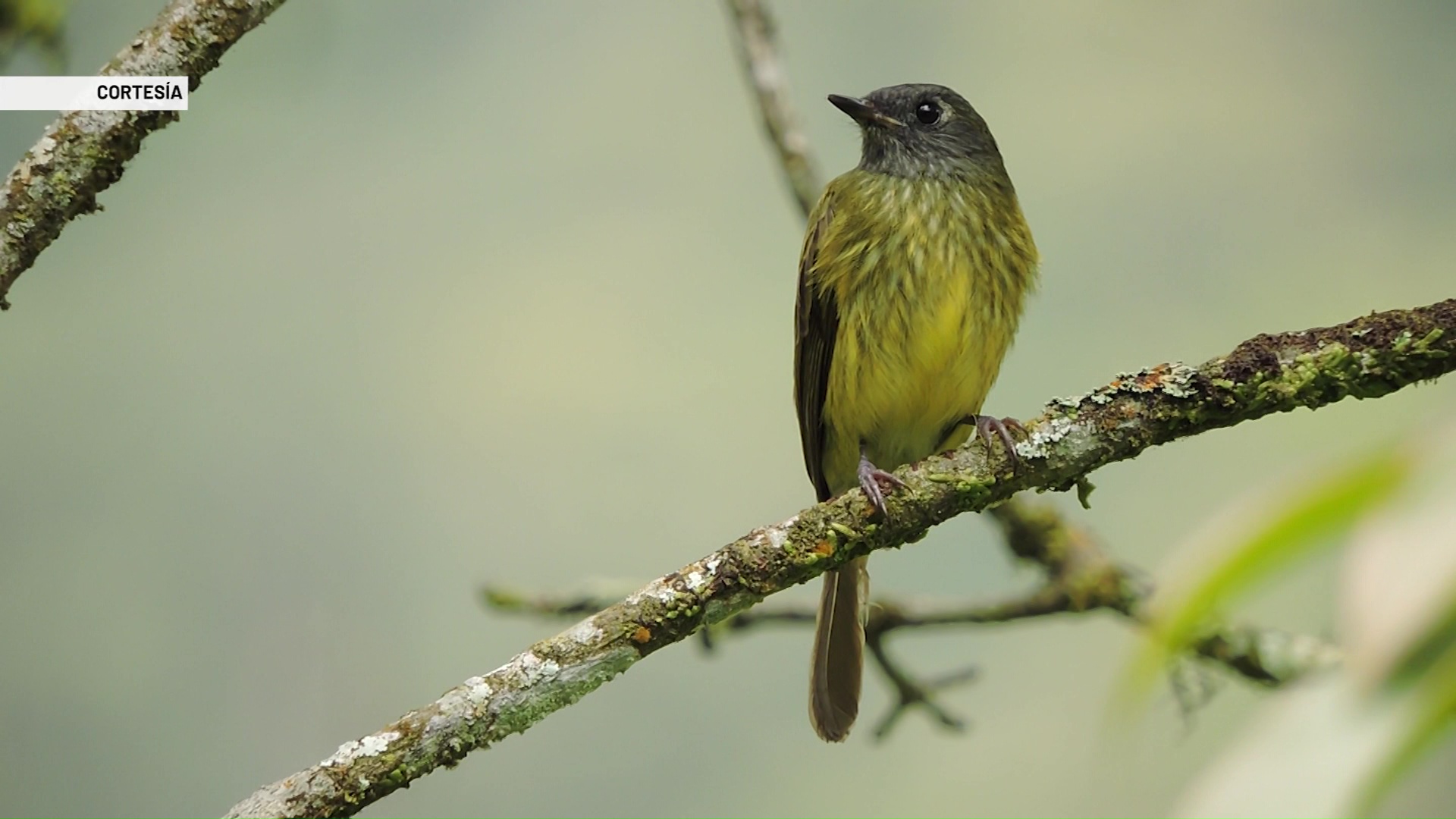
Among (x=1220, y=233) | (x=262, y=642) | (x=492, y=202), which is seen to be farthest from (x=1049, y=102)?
(x=262, y=642)

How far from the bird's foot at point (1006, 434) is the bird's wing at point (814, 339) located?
56 centimetres

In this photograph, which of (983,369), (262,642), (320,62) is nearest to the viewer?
(983,369)

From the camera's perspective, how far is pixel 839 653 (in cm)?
245

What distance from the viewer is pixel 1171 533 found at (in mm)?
3543

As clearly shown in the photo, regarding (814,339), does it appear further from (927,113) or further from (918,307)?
(927,113)

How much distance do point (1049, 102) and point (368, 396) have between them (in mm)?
2043

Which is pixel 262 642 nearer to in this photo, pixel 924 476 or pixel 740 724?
pixel 740 724

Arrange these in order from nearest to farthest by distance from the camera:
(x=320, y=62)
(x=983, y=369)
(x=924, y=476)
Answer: (x=924, y=476)
(x=983, y=369)
(x=320, y=62)

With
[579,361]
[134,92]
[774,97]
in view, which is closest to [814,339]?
[774,97]

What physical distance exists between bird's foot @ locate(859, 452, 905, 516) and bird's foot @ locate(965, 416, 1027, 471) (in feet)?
0.46

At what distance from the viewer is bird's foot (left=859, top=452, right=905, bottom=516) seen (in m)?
1.72

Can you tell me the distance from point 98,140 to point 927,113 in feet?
5.05

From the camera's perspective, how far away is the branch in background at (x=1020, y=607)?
2719mm

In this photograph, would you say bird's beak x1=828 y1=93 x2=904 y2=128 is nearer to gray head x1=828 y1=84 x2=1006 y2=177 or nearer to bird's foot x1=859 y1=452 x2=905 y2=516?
gray head x1=828 y1=84 x2=1006 y2=177
